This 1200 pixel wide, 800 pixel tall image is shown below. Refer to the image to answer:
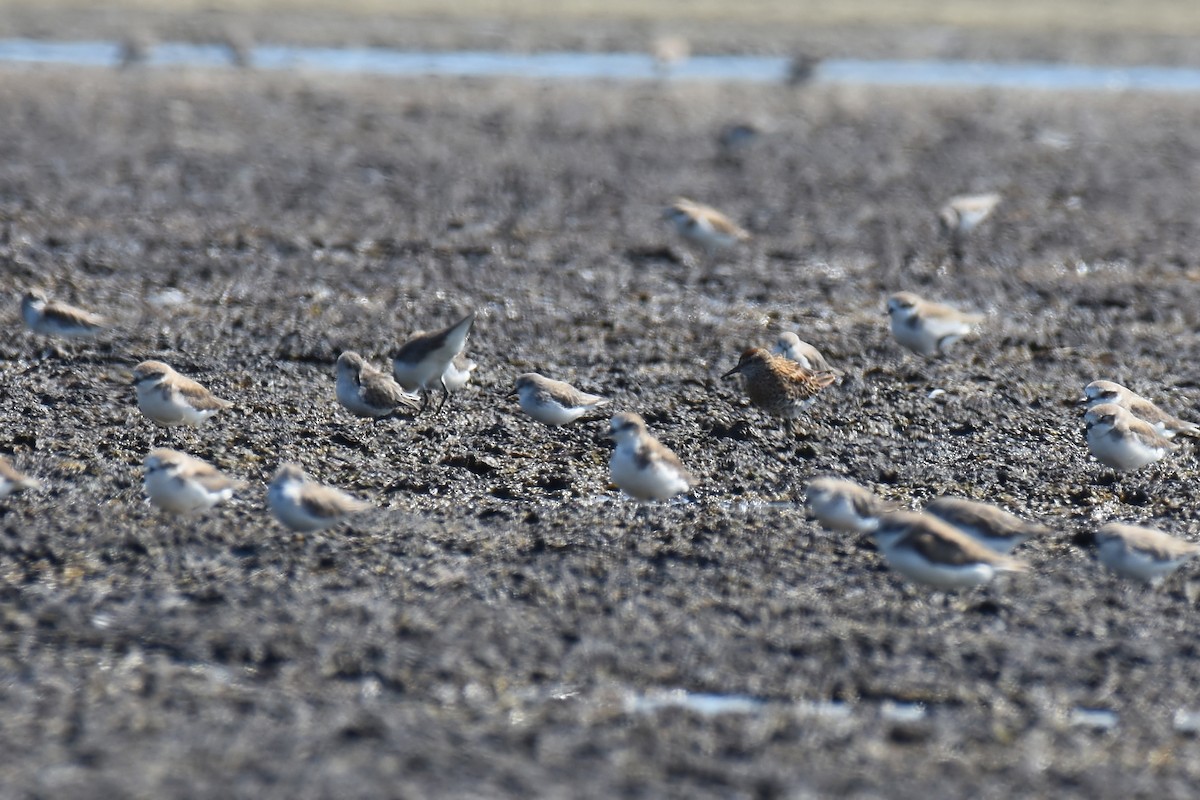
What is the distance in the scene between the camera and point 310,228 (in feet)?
35.1

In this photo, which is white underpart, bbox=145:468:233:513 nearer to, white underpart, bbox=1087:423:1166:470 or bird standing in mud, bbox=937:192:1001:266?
white underpart, bbox=1087:423:1166:470

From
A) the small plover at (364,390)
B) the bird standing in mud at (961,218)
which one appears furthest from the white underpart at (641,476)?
the bird standing in mud at (961,218)

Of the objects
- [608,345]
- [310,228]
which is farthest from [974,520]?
[310,228]

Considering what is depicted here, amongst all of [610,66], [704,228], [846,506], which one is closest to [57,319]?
[704,228]

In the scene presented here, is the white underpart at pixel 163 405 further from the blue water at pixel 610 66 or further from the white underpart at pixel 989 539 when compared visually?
the blue water at pixel 610 66

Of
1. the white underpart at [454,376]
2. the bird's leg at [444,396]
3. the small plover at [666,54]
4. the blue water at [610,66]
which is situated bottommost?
the bird's leg at [444,396]

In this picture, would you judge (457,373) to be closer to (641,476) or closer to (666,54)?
(641,476)

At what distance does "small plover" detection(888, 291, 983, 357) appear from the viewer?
8.17 m

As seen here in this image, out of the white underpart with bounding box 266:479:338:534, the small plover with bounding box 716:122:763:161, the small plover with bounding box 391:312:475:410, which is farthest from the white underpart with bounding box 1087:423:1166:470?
the small plover with bounding box 716:122:763:161

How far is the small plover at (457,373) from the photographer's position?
24.3 feet

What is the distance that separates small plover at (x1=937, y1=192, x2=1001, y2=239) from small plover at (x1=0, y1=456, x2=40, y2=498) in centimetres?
714

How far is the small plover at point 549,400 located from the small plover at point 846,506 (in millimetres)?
1512

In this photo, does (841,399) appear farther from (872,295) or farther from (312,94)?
(312,94)

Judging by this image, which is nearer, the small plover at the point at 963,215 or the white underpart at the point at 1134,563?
the white underpart at the point at 1134,563
